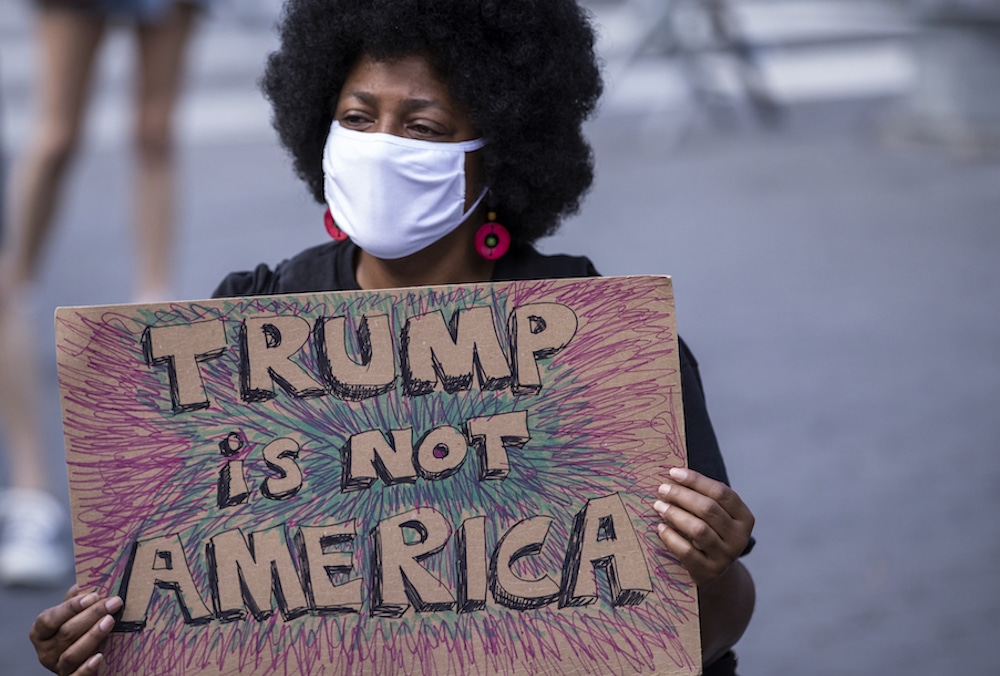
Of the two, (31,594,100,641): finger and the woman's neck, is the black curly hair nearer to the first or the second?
the woman's neck

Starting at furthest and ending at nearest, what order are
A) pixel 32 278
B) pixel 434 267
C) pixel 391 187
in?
pixel 32 278, pixel 434 267, pixel 391 187

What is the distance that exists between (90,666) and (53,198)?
2.77 m

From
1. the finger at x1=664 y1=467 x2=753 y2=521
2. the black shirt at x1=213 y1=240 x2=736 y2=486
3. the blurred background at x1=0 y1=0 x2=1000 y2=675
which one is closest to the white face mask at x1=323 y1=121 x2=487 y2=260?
the black shirt at x1=213 y1=240 x2=736 y2=486

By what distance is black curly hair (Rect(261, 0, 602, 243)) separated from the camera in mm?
2049

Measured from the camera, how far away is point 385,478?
1773mm

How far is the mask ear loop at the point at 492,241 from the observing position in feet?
7.22


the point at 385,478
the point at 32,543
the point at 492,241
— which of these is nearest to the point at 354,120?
the point at 492,241

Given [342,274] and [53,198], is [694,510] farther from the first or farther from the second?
[53,198]

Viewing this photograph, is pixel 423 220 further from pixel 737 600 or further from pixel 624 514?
pixel 737 600

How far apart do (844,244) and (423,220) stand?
167 inches

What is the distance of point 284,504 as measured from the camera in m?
1.76

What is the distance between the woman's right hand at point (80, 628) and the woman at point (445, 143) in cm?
66

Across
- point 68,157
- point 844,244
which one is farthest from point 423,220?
point 844,244

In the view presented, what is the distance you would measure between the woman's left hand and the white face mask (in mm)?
635
